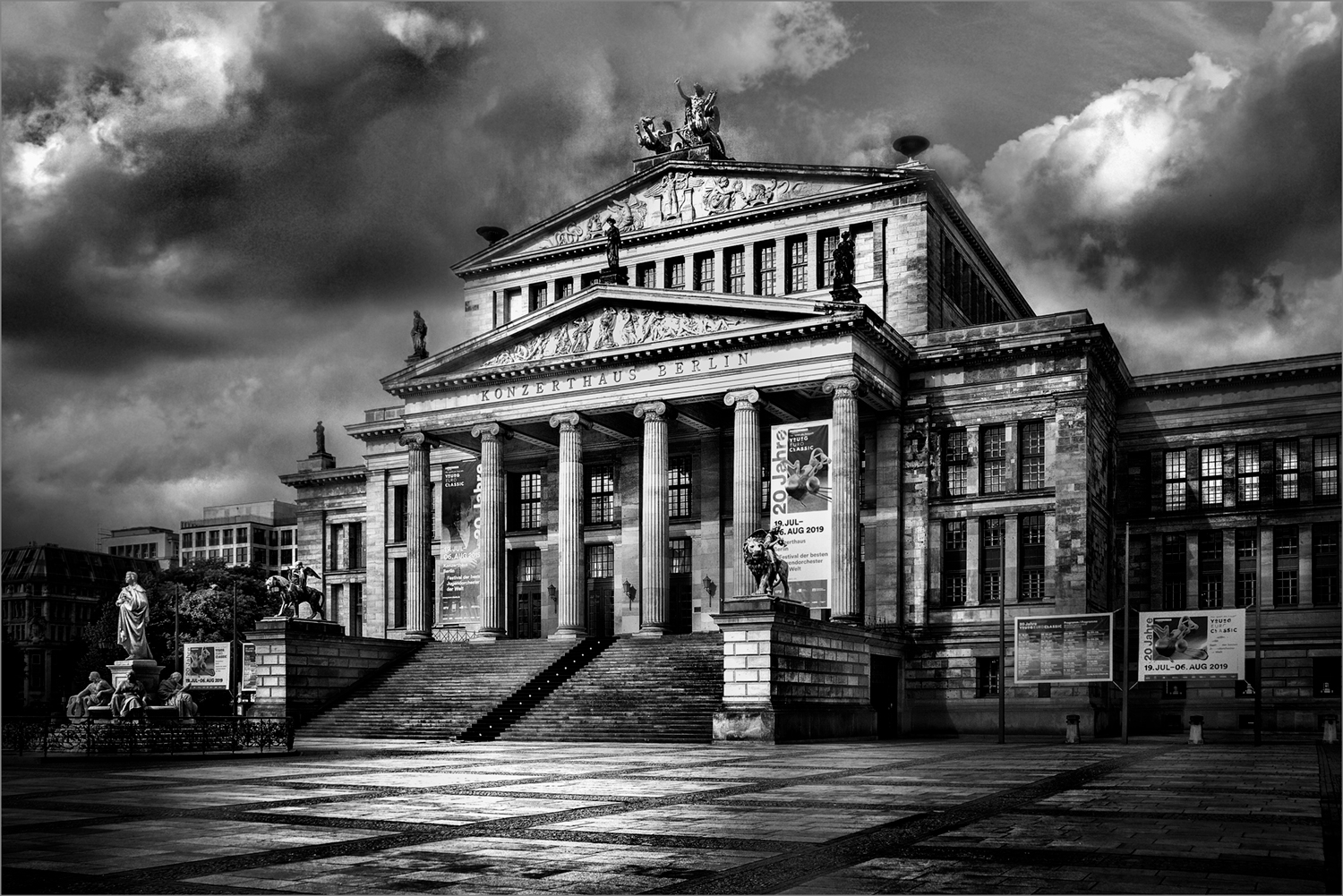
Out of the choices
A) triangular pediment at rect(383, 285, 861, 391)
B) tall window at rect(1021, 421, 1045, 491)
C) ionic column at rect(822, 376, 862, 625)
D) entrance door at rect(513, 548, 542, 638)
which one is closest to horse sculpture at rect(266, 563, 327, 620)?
triangular pediment at rect(383, 285, 861, 391)

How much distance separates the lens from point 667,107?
69.1 metres

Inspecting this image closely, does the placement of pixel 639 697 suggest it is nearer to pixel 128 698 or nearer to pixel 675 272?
pixel 128 698

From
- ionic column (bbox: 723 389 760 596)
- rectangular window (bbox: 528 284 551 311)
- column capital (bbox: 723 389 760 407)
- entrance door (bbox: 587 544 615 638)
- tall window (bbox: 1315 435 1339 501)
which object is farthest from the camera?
rectangular window (bbox: 528 284 551 311)

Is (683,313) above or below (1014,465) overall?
above

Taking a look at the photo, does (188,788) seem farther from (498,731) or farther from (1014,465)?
(1014,465)

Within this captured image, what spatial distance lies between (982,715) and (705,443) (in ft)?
56.0

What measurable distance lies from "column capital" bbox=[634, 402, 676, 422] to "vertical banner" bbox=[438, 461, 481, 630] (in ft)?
30.8

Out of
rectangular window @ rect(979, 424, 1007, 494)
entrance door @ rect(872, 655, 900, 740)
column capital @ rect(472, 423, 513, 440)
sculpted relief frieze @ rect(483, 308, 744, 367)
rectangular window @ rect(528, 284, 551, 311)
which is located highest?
rectangular window @ rect(528, 284, 551, 311)

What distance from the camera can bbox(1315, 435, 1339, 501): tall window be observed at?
58.5 m

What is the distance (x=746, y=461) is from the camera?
55781 mm

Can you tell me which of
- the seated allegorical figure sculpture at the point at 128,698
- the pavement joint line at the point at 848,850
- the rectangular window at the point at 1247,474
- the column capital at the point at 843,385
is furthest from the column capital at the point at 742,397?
the pavement joint line at the point at 848,850

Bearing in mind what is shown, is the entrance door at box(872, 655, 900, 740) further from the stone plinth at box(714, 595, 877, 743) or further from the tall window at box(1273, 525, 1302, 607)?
the tall window at box(1273, 525, 1302, 607)

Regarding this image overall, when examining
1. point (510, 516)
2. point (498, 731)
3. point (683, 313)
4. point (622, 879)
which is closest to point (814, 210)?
point (683, 313)

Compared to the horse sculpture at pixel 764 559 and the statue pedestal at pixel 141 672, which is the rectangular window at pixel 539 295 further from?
the statue pedestal at pixel 141 672
